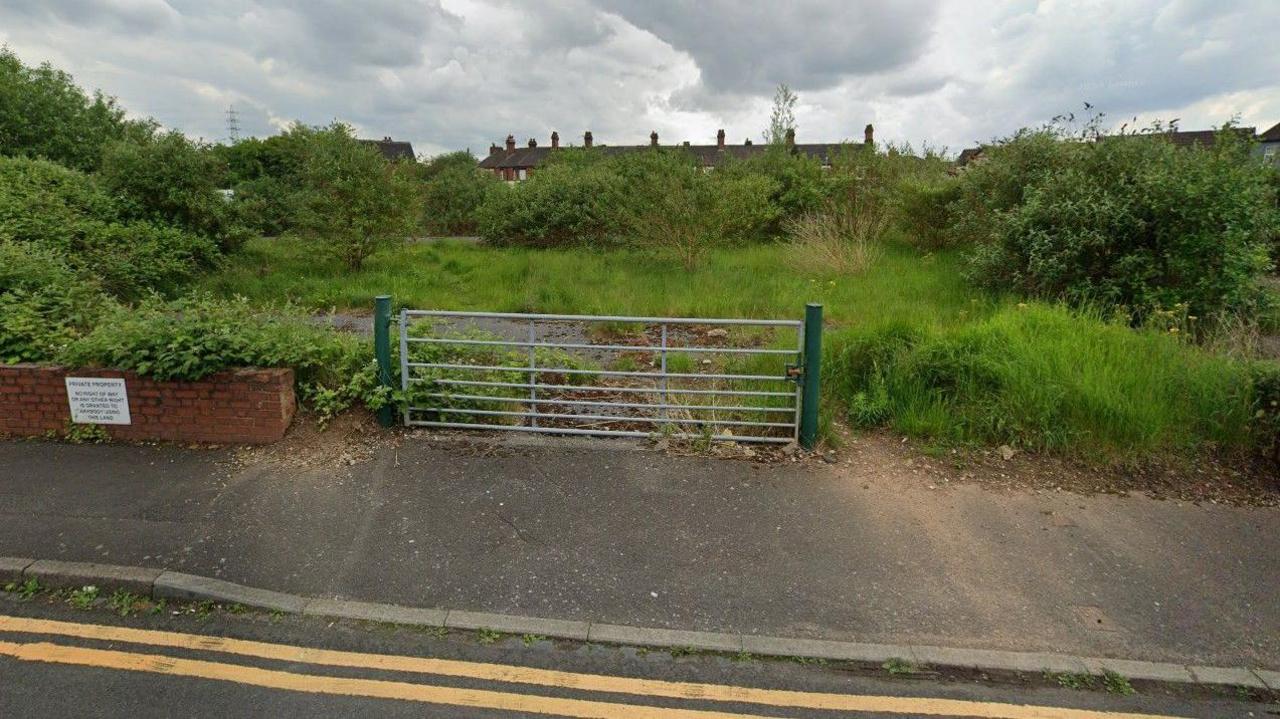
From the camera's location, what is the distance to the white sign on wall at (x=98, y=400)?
487 centimetres

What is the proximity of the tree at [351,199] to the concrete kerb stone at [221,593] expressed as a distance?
38.2 feet

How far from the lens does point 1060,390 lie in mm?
4930

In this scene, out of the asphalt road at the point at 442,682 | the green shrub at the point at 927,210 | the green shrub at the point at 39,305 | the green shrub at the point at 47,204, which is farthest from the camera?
the green shrub at the point at 927,210

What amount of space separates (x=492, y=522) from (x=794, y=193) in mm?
17356

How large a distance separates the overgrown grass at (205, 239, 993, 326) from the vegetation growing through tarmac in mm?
87

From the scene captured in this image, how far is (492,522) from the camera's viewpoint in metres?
3.96

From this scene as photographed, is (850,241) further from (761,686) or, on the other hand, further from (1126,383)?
(761,686)

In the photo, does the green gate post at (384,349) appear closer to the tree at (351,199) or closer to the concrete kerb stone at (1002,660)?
the concrete kerb stone at (1002,660)

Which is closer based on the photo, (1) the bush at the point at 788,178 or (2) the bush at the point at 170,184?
(2) the bush at the point at 170,184

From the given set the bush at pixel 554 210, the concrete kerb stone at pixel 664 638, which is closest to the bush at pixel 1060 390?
the concrete kerb stone at pixel 664 638

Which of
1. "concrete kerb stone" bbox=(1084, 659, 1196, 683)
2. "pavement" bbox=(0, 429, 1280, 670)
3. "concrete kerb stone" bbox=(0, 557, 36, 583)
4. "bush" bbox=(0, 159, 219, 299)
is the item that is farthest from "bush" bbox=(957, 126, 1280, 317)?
"bush" bbox=(0, 159, 219, 299)

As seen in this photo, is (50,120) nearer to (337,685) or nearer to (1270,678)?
(337,685)

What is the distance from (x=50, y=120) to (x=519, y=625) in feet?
71.8

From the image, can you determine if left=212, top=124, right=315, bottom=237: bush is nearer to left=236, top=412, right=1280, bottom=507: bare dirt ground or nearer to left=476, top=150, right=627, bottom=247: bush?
left=476, top=150, right=627, bottom=247: bush
